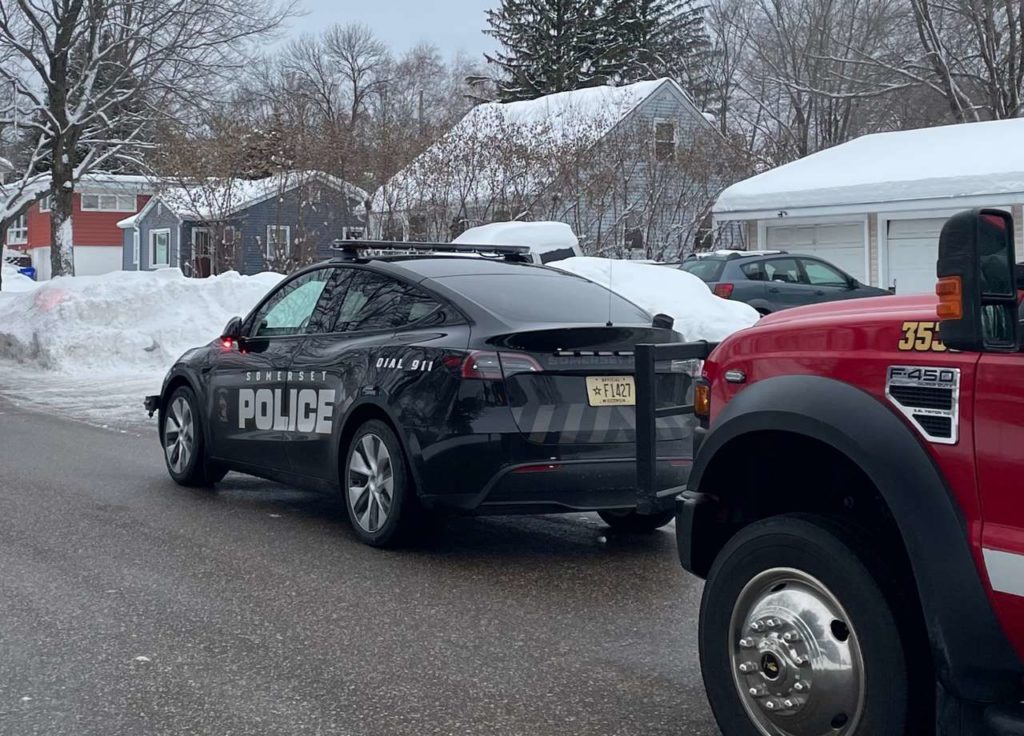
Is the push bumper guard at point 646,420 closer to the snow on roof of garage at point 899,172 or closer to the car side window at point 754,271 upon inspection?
the car side window at point 754,271

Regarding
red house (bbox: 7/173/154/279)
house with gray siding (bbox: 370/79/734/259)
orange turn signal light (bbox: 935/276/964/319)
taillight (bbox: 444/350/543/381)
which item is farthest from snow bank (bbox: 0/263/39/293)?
orange turn signal light (bbox: 935/276/964/319)

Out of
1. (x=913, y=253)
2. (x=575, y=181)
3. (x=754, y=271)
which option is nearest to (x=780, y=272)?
(x=754, y=271)

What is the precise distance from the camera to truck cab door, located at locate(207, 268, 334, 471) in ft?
26.0

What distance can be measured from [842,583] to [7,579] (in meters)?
4.50

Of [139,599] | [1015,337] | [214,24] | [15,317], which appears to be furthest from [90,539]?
[214,24]

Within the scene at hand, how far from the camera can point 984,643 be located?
318 cm

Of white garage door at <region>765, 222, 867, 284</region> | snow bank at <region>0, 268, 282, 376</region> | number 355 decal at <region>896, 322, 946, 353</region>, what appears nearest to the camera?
number 355 decal at <region>896, 322, 946, 353</region>

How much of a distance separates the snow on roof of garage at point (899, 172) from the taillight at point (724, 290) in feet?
23.1

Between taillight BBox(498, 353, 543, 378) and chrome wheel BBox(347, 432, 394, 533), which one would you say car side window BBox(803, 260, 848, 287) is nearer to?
chrome wheel BBox(347, 432, 394, 533)

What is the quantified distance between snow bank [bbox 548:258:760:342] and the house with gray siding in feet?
35.0

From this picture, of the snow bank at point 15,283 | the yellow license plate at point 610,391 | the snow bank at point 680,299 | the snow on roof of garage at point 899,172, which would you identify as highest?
the snow on roof of garage at point 899,172

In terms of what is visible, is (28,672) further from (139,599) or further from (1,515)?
(1,515)

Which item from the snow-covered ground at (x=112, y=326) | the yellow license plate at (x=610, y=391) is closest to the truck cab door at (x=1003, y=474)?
the yellow license plate at (x=610, y=391)

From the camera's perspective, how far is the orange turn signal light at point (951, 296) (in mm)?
3131
